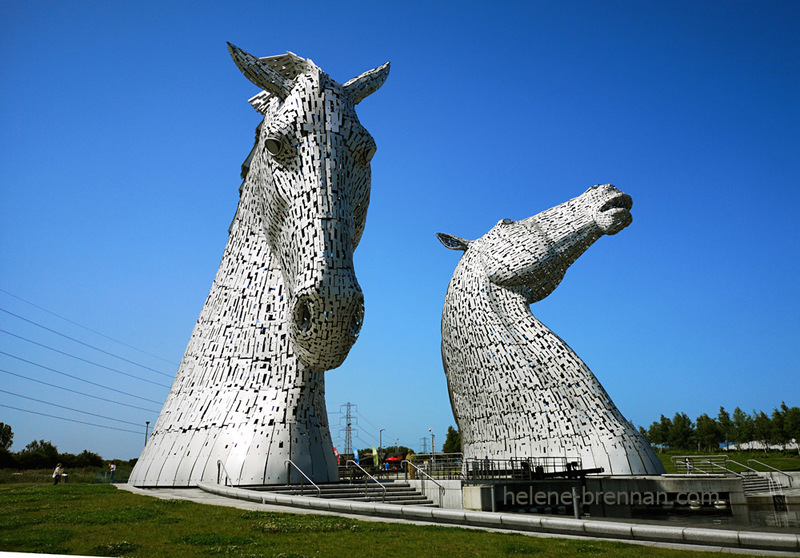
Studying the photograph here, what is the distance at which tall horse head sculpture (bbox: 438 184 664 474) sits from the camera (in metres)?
14.6

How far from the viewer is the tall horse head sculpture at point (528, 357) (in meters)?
14.6

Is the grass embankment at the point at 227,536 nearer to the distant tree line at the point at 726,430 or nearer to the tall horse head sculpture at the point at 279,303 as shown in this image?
the tall horse head sculpture at the point at 279,303

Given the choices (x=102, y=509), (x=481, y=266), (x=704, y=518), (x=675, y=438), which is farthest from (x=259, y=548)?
(x=675, y=438)

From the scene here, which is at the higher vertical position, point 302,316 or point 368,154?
point 368,154

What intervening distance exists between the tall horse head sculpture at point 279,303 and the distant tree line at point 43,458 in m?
19.9

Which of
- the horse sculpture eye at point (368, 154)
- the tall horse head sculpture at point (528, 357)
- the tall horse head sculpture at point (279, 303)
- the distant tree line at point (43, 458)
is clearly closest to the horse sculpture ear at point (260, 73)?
the tall horse head sculpture at point (279, 303)

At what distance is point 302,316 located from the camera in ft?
18.6

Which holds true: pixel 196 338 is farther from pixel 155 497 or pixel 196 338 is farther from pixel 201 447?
pixel 155 497

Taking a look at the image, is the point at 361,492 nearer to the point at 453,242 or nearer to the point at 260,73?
the point at 260,73

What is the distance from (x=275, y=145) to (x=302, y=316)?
6.36 ft

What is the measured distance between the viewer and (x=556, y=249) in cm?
1797

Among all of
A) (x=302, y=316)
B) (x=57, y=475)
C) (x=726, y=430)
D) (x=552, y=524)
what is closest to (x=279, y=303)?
(x=302, y=316)

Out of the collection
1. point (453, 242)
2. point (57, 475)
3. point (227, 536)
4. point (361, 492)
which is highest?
point (453, 242)

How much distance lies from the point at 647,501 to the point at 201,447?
10199 millimetres
